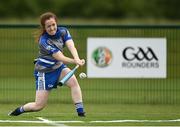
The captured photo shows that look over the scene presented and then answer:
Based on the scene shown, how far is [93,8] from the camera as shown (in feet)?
193

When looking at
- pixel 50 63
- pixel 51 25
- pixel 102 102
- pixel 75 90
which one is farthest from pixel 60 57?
pixel 102 102

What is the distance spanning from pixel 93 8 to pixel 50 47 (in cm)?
4103

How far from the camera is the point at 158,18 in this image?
56.5 metres

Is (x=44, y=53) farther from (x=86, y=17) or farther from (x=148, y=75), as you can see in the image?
(x=86, y=17)

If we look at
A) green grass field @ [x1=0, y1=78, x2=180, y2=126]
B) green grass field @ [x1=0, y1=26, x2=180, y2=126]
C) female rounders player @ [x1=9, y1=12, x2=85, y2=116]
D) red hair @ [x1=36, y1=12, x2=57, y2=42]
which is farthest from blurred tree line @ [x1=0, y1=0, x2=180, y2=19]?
red hair @ [x1=36, y1=12, x2=57, y2=42]

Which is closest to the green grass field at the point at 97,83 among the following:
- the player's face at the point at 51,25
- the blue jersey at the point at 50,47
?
the blue jersey at the point at 50,47

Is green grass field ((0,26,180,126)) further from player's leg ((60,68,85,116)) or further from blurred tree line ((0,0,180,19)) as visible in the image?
blurred tree line ((0,0,180,19))

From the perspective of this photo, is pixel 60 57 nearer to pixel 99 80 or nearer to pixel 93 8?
pixel 99 80

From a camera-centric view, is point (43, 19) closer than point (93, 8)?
Yes

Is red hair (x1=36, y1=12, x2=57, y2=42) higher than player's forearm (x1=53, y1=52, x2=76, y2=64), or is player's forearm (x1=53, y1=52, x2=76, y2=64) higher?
red hair (x1=36, y1=12, x2=57, y2=42)

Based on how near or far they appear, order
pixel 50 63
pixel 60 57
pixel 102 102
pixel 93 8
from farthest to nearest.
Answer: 1. pixel 93 8
2. pixel 102 102
3. pixel 50 63
4. pixel 60 57

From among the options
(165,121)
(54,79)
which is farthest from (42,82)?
(165,121)

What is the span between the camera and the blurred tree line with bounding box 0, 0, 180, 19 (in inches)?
2254

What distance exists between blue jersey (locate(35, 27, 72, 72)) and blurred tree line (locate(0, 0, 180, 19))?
37.8m
